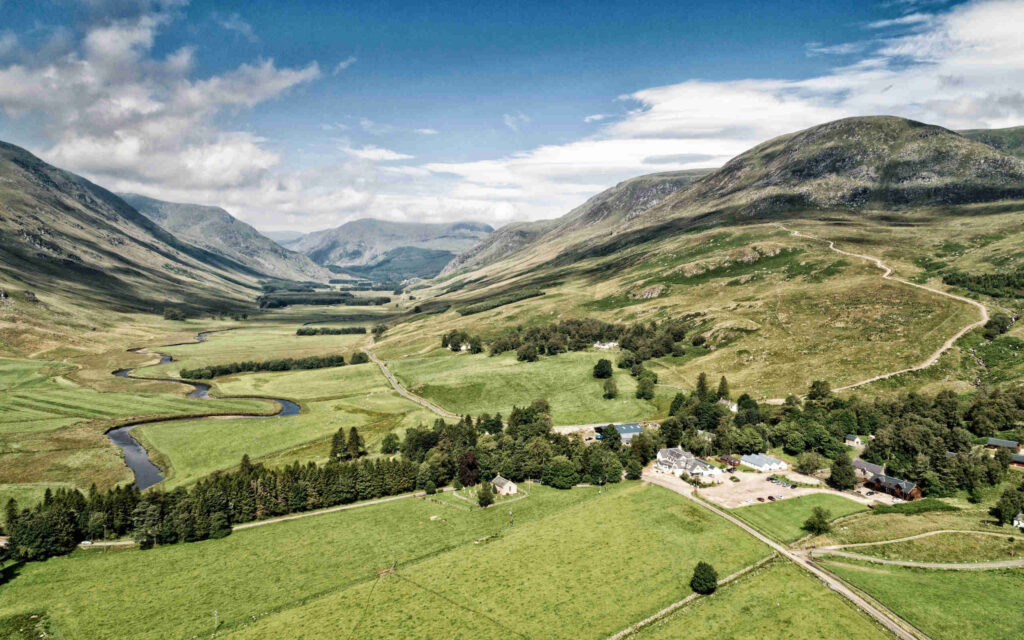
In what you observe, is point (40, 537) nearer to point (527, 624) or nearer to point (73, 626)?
point (73, 626)

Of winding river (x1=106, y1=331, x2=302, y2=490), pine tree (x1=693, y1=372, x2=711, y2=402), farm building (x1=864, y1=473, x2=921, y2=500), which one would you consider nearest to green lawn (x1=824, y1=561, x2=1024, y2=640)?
farm building (x1=864, y1=473, x2=921, y2=500)

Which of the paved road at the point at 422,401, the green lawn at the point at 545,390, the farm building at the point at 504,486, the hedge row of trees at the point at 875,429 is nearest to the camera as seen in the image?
the hedge row of trees at the point at 875,429

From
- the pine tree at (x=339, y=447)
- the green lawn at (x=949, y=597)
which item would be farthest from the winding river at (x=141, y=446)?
the green lawn at (x=949, y=597)

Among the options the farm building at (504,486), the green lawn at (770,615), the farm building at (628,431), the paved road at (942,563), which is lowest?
the paved road at (942,563)

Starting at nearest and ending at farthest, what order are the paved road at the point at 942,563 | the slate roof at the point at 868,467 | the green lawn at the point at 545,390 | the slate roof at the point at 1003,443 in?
the paved road at the point at 942,563 < the slate roof at the point at 1003,443 < the slate roof at the point at 868,467 < the green lawn at the point at 545,390

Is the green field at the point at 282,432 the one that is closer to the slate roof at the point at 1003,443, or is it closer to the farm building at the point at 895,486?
the farm building at the point at 895,486

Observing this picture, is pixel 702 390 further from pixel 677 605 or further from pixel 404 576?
pixel 404 576

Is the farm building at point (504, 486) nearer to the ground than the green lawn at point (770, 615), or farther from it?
farther from it

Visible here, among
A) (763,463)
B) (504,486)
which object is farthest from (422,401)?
(763,463)

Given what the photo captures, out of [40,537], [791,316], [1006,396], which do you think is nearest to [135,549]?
[40,537]
